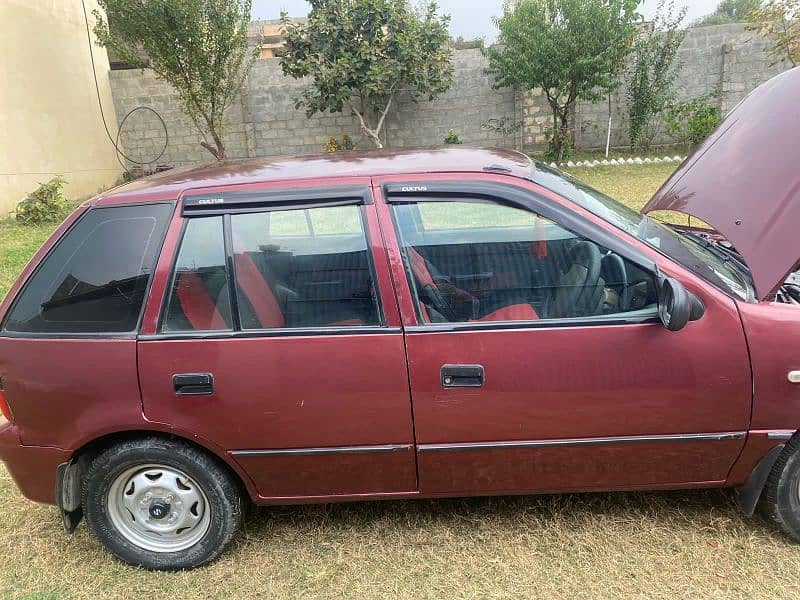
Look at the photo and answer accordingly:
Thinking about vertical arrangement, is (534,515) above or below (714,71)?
below

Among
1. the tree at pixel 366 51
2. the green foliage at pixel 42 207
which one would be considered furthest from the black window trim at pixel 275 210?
the tree at pixel 366 51

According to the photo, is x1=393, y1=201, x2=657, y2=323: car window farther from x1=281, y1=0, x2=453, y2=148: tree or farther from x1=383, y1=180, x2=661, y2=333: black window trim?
x1=281, y1=0, x2=453, y2=148: tree

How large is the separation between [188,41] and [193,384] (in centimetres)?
1191

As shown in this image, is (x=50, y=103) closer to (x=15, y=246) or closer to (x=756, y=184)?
(x=15, y=246)

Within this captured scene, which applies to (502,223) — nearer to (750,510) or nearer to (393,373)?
(393,373)

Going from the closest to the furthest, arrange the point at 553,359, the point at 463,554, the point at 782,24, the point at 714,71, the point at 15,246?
1. the point at 553,359
2. the point at 463,554
3. the point at 15,246
4. the point at 782,24
5. the point at 714,71

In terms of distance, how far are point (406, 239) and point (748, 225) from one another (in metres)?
1.41

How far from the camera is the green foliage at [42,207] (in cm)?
1001

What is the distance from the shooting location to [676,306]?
208cm

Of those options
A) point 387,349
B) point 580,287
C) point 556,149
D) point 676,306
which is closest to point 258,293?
point 387,349

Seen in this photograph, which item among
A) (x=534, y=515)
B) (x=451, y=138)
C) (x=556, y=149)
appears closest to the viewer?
(x=534, y=515)

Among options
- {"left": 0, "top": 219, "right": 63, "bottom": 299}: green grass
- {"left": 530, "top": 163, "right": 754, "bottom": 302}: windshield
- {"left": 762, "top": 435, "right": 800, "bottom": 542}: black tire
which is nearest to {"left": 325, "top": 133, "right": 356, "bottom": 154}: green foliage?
{"left": 0, "top": 219, "right": 63, "bottom": 299}: green grass

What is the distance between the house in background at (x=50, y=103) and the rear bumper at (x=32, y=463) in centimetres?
978

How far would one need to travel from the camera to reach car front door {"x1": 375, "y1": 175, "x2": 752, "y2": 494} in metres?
2.26
